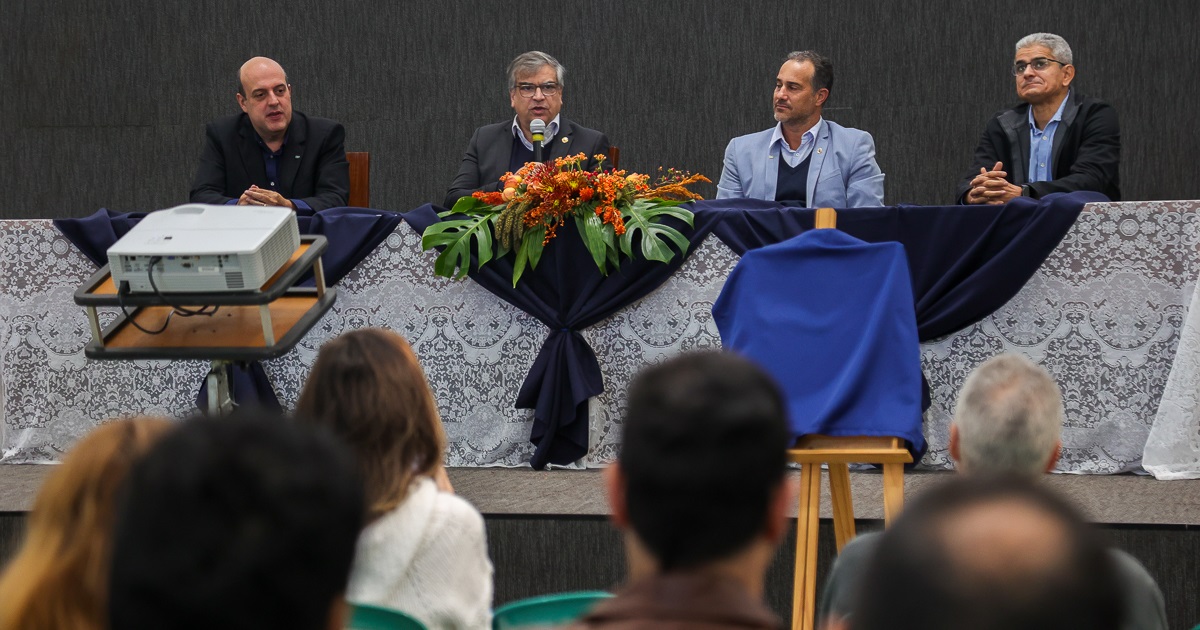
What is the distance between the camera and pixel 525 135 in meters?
4.95

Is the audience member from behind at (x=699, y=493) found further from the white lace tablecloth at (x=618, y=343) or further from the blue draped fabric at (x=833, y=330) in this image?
the white lace tablecloth at (x=618, y=343)

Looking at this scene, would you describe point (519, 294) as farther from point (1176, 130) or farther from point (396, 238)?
point (1176, 130)

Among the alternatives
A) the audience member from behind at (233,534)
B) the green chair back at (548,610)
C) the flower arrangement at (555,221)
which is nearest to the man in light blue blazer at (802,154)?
the flower arrangement at (555,221)

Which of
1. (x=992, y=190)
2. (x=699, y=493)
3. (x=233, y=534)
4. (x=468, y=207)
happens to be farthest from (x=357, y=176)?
(x=233, y=534)

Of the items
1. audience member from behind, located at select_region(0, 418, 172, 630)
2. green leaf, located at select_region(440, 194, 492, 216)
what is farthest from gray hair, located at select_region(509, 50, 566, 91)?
audience member from behind, located at select_region(0, 418, 172, 630)

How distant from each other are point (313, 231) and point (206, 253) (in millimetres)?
1494

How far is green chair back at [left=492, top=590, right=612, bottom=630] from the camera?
59.5 inches

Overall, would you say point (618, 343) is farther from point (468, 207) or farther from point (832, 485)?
point (832, 485)

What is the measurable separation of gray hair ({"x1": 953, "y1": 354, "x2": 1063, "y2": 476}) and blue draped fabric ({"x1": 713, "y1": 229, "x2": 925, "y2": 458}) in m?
0.90

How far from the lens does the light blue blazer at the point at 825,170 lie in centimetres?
455

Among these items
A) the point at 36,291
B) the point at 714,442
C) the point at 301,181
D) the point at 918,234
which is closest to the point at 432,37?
the point at 301,181

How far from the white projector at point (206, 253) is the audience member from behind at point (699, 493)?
5.24 feet

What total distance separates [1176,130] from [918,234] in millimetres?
3121

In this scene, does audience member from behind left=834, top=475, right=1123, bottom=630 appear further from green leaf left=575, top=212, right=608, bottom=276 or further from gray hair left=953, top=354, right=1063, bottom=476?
green leaf left=575, top=212, right=608, bottom=276
